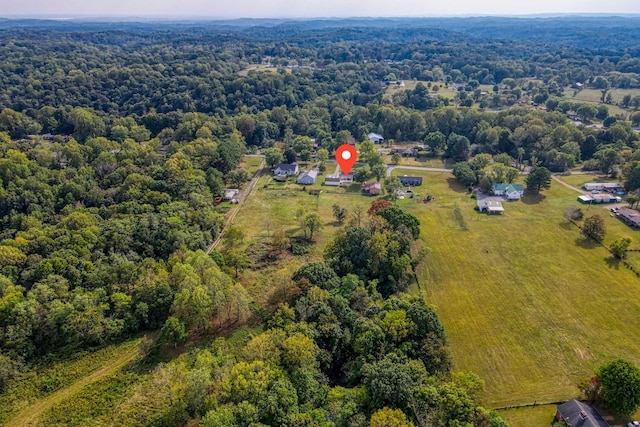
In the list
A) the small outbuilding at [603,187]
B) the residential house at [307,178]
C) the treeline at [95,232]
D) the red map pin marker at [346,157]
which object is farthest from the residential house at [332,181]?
the small outbuilding at [603,187]

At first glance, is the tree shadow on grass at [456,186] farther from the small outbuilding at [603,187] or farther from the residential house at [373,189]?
the small outbuilding at [603,187]

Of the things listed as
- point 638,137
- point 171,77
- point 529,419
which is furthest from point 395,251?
point 171,77

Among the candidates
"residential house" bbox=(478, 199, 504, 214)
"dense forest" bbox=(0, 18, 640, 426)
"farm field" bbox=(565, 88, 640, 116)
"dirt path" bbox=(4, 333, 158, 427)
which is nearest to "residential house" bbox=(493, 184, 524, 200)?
"dense forest" bbox=(0, 18, 640, 426)

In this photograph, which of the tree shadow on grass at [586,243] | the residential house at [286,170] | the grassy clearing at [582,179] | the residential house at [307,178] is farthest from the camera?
the residential house at [286,170]

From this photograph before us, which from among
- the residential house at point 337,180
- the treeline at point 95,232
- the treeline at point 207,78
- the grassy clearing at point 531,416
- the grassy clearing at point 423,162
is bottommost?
the grassy clearing at point 531,416

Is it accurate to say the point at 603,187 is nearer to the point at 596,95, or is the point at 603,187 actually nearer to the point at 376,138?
the point at 376,138

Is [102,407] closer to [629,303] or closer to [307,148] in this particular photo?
[629,303]
